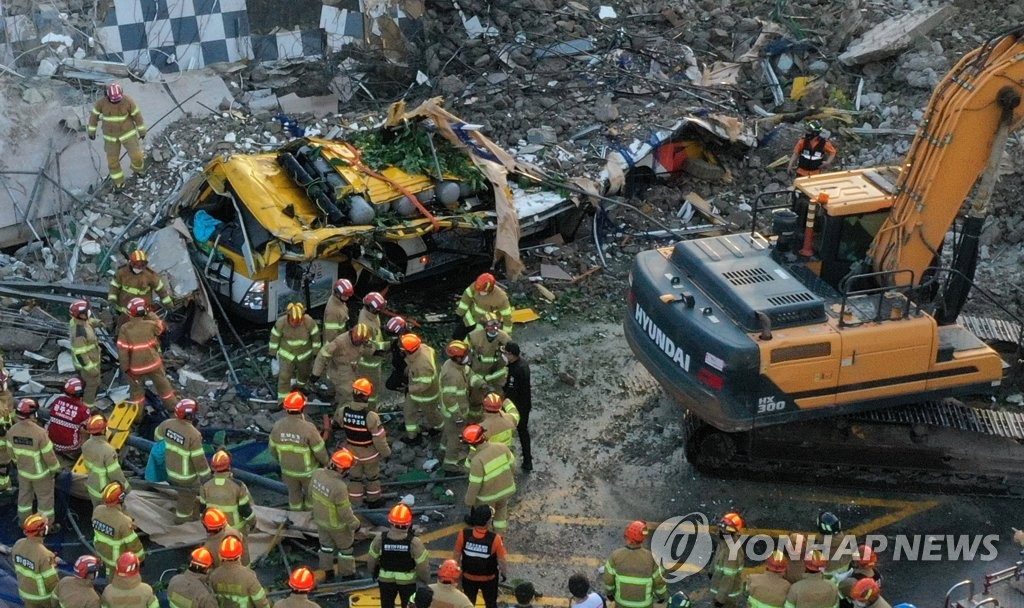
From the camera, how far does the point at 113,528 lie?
9.62 metres

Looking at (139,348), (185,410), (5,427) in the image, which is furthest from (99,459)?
(139,348)

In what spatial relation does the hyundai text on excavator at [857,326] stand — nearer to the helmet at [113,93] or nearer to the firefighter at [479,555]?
the firefighter at [479,555]

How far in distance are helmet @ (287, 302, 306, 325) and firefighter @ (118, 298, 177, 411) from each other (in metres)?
1.35

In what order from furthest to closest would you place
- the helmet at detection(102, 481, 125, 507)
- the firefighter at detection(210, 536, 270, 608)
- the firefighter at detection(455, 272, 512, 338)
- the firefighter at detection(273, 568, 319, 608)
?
1. the firefighter at detection(455, 272, 512, 338)
2. the helmet at detection(102, 481, 125, 507)
3. the firefighter at detection(210, 536, 270, 608)
4. the firefighter at detection(273, 568, 319, 608)

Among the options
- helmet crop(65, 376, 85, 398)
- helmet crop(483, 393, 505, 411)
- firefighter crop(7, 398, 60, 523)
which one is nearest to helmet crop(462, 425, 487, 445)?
helmet crop(483, 393, 505, 411)

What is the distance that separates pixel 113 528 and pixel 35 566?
64cm

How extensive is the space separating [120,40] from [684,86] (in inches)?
305

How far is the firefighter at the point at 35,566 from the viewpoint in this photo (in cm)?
921

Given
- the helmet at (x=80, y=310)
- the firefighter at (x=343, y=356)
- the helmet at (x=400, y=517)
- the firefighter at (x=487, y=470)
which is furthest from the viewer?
the helmet at (x=80, y=310)

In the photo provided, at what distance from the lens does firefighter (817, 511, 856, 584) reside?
30.2 ft

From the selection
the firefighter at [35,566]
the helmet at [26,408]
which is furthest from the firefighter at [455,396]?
the firefighter at [35,566]

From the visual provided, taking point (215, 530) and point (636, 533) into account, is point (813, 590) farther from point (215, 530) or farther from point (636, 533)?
point (215, 530)

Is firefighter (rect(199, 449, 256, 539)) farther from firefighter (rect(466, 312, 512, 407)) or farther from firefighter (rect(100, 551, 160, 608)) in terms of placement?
firefighter (rect(466, 312, 512, 407))

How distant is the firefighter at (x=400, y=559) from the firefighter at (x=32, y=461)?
3.23 m
